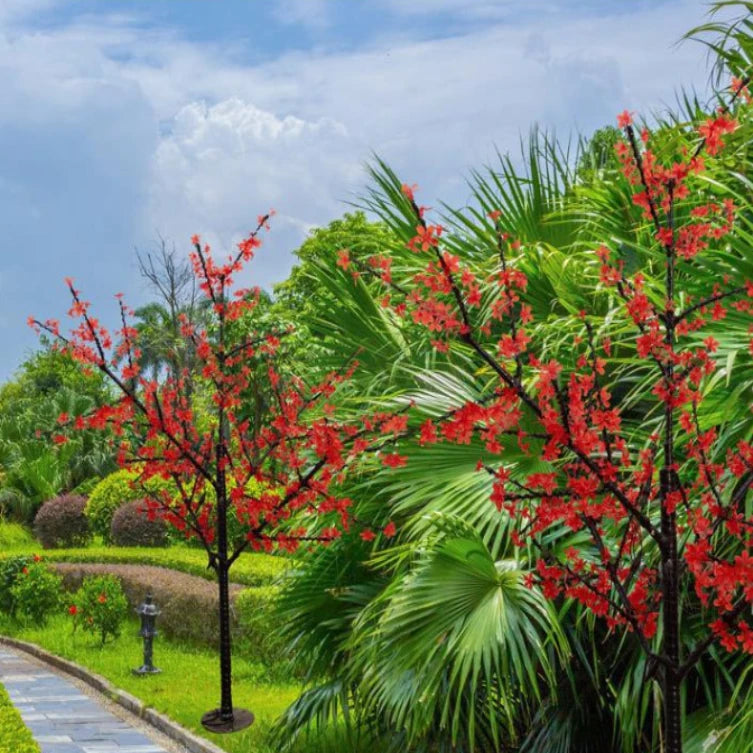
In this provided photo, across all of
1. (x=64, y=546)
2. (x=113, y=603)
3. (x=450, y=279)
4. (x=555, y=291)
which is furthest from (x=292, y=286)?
(x=450, y=279)

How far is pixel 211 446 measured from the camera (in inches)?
421

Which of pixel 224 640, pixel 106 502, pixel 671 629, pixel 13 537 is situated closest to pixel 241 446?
pixel 224 640

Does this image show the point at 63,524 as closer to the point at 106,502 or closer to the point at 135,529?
the point at 106,502

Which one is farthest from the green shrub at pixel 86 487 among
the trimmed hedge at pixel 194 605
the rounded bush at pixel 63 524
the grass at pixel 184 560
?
the trimmed hedge at pixel 194 605

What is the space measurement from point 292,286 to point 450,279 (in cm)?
3367

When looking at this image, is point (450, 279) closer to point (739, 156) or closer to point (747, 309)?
point (747, 309)

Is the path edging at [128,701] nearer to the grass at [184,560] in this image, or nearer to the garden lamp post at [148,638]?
the garden lamp post at [148,638]

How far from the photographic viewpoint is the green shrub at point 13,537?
26920 millimetres

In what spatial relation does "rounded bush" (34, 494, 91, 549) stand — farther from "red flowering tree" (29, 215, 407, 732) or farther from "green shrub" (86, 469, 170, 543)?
"red flowering tree" (29, 215, 407, 732)

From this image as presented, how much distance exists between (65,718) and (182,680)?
1304mm

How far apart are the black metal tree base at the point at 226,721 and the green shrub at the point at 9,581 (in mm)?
7686

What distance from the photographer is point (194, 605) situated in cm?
1362

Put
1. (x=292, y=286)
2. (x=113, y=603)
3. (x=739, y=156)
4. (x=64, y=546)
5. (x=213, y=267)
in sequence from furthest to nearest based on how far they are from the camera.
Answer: (x=292, y=286), (x=64, y=546), (x=113, y=603), (x=213, y=267), (x=739, y=156)

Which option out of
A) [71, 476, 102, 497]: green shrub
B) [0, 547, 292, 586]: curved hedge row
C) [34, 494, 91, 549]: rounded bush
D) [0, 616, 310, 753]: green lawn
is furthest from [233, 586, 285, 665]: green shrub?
[71, 476, 102, 497]: green shrub
